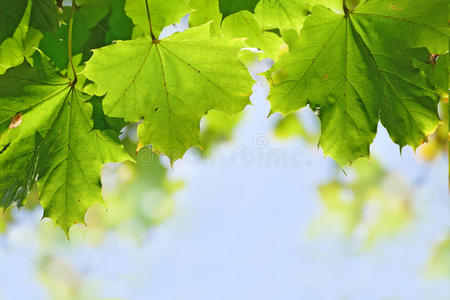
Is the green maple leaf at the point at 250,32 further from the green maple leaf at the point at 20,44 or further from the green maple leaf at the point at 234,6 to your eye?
the green maple leaf at the point at 20,44

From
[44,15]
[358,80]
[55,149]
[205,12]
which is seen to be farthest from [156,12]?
[358,80]

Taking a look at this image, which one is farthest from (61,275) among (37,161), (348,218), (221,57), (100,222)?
(221,57)

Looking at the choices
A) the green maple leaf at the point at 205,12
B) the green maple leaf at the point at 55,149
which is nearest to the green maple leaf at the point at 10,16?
the green maple leaf at the point at 55,149

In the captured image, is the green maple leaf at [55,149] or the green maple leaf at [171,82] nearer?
the green maple leaf at [171,82]

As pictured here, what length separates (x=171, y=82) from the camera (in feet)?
4.91

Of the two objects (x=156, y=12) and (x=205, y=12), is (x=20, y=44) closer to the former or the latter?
(x=156, y=12)

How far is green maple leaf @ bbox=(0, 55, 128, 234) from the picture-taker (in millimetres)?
1600

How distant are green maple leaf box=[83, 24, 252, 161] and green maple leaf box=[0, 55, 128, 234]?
0.54 ft

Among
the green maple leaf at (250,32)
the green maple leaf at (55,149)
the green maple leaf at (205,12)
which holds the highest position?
the green maple leaf at (205,12)

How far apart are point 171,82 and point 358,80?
71 centimetres

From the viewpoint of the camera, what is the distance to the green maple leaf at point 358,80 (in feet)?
5.03

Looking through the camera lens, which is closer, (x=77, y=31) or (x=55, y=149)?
(x=77, y=31)

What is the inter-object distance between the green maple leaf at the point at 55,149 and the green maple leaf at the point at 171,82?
166mm

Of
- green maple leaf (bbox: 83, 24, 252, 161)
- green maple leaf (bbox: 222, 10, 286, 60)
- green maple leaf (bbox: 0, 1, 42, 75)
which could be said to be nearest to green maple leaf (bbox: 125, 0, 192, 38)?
green maple leaf (bbox: 83, 24, 252, 161)
